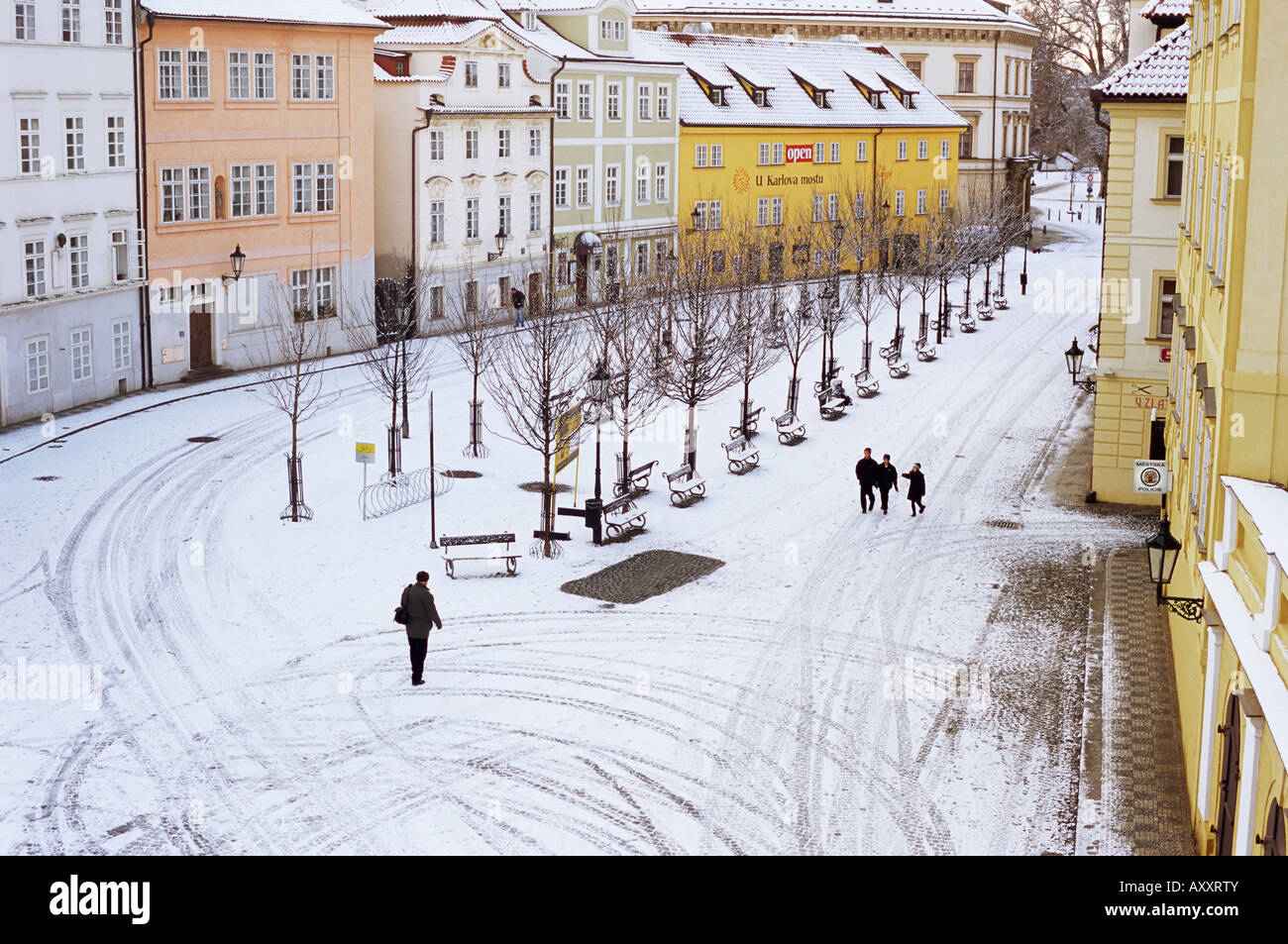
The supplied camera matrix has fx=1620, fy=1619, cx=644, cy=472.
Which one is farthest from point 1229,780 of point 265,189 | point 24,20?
point 265,189

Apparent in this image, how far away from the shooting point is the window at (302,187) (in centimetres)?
4338

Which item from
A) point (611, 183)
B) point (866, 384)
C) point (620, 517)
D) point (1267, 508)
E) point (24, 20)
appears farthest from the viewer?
point (611, 183)

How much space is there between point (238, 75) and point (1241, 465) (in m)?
32.3

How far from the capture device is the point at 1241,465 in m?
14.4

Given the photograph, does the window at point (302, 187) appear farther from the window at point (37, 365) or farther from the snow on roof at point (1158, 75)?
the snow on roof at point (1158, 75)

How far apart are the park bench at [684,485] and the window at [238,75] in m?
17.6

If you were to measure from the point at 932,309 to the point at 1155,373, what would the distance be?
2795 cm

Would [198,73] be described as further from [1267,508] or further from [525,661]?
[1267,508]

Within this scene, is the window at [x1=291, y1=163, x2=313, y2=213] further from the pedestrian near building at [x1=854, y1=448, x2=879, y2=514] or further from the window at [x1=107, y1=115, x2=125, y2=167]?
the pedestrian near building at [x1=854, y1=448, x2=879, y2=514]

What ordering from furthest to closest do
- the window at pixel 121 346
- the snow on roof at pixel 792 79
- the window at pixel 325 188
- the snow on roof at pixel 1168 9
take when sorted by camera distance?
the snow on roof at pixel 792 79, the window at pixel 325 188, the window at pixel 121 346, the snow on roof at pixel 1168 9

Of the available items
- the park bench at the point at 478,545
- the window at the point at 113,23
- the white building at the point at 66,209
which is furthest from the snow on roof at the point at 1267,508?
the window at the point at 113,23

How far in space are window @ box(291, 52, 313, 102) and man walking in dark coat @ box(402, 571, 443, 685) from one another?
26.8 m
